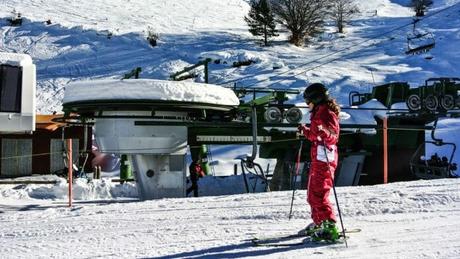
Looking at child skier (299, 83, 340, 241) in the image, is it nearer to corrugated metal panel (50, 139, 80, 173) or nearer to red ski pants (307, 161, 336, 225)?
red ski pants (307, 161, 336, 225)

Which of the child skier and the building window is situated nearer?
the child skier

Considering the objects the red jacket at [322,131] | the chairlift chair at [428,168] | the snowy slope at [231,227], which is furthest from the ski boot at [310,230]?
the chairlift chair at [428,168]

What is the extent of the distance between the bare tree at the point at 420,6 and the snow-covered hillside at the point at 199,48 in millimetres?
1492

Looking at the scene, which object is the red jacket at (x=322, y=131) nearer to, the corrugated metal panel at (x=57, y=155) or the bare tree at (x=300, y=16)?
the corrugated metal panel at (x=57, y=155)

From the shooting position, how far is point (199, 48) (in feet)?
137

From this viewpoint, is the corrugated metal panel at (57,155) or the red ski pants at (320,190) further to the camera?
the corrugated metal panel at (57,155)

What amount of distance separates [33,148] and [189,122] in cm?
1852

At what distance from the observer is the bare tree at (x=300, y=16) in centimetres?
4725

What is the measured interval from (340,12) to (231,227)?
48.8 metres

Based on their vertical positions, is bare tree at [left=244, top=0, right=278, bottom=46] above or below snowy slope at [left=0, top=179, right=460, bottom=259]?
above

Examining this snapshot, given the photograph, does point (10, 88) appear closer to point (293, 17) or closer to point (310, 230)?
point (310, 230)

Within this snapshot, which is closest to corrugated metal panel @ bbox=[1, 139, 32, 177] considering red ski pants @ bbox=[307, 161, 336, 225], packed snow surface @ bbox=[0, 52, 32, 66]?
packed snow surface @ bbox=[0, 52, 32, 66]

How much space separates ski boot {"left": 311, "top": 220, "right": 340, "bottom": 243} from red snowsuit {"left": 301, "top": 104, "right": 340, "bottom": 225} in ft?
0.25

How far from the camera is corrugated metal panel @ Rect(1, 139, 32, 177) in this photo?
2611 centimetres
